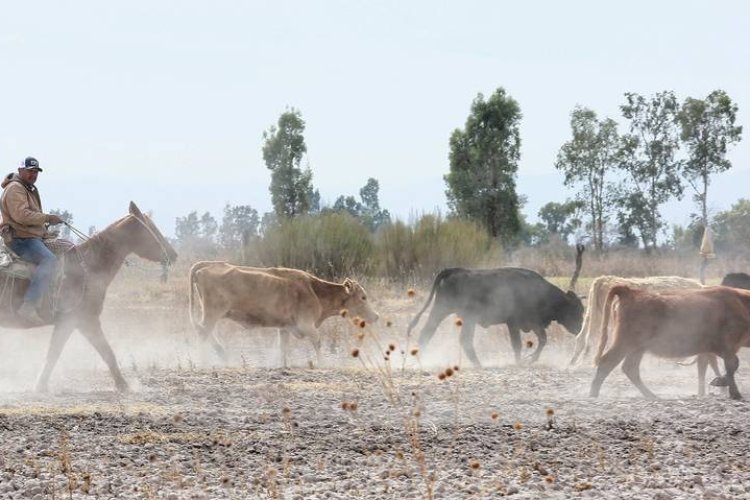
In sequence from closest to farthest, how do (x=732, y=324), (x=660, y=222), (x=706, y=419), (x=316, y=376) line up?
(x=706, y=419) → (x=732, y=324) → (x=316, y=376) → (x=660, y=222)

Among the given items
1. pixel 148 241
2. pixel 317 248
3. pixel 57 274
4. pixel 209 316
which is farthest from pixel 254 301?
pixel 317 248

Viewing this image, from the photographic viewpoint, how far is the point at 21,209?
13492mm

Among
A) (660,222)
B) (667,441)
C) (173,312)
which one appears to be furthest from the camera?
(660,222)

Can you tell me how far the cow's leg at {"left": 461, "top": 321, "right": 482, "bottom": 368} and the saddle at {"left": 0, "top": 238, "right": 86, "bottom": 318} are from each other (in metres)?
5.96

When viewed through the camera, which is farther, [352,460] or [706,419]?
[706,419]

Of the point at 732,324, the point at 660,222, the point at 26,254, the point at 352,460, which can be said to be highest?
the point at 660,222

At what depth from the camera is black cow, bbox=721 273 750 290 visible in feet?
55.3

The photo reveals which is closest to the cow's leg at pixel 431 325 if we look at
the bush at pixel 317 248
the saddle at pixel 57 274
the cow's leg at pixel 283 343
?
the cow's leg at pixel 283 343

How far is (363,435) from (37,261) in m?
5.27

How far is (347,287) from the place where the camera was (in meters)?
19.2

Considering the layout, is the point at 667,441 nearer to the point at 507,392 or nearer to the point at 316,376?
the point at 507,392

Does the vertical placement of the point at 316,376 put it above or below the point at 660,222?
below

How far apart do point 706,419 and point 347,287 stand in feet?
28.6

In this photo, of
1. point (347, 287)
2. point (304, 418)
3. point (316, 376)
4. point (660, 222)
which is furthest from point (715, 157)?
point (304, 418)
